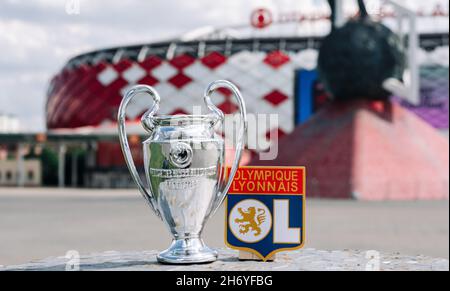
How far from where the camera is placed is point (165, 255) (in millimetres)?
6605

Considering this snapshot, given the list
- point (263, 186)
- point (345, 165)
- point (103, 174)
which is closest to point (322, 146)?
point (345, 165)

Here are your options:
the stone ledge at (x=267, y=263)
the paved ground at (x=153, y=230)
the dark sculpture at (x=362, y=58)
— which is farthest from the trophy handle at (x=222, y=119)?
the dark sculpture at (x=362, y=58)

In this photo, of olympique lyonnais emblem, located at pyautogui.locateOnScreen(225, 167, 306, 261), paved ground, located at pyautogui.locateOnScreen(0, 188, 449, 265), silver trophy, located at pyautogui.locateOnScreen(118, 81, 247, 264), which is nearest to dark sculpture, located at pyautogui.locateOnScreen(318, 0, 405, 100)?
paved ground, located at pyautogui.locateOnScreen(0, 188, 449, 265)

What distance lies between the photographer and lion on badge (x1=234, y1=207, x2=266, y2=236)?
669 cm

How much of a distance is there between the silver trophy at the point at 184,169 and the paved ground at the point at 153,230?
379cm

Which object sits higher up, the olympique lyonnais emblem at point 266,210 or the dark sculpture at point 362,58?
the dark sculpture at point 362,58

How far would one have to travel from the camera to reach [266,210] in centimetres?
668

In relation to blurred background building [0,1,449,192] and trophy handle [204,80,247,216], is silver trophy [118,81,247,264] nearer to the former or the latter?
trophy handle [204,80,247,216]

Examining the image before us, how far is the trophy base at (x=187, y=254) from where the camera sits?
257 inches

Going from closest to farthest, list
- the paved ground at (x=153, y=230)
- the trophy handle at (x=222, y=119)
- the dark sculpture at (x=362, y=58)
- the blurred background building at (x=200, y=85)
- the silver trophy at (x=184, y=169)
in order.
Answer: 1. the silver trophy at (x=184, y=169)
2. the trophy handle at (x=222, y=119)
3. the paved ground at (x=153, y=230)
4. the dark sculpture at (x=362, y=58)
5. the blurred background building at (x=200, y=85)

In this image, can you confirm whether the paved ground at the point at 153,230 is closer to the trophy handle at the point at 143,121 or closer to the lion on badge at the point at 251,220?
the trophy handle at the point at 143,121

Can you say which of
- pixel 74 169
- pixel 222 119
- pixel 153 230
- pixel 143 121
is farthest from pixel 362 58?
pixel 74 169

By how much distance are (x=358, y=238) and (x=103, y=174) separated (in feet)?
133

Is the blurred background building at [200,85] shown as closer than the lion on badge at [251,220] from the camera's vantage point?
No
